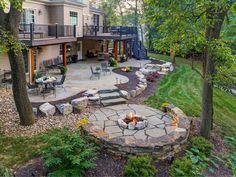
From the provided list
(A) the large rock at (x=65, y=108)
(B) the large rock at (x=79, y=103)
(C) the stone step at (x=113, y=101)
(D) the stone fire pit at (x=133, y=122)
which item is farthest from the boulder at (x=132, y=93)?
(A) the large rock at (x=65, y=108)

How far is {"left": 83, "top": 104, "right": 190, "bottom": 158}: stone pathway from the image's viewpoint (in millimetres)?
6773

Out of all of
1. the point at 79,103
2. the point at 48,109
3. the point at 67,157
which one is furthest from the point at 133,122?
the point at 48,109

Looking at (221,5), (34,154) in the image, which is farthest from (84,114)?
(221,5)

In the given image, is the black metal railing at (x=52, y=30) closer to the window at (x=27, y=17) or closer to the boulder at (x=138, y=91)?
the window at (x=27, y=17)

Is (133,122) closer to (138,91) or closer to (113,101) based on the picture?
(113,101)

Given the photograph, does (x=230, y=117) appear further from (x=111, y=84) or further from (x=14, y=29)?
(x=14, y=29)

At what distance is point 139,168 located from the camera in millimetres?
5887

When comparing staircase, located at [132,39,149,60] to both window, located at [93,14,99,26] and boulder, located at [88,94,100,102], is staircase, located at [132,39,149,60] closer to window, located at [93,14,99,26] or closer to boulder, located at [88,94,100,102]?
window, located at [93,14,99,26]

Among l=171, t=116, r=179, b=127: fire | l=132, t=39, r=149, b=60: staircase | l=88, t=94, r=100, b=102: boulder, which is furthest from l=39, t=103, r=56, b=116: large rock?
l=132, t=39, r=149, b=60: staircase

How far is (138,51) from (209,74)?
62.9 ft

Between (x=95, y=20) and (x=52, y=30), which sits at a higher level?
(x=95, y=20)

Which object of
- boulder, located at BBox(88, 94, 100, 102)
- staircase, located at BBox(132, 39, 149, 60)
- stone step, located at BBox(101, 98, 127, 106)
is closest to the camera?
boulder, located at BBox(88, 94, 100, 102)

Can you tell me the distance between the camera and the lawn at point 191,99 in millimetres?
10395

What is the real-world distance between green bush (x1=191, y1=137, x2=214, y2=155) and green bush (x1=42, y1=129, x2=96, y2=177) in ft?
9.63
